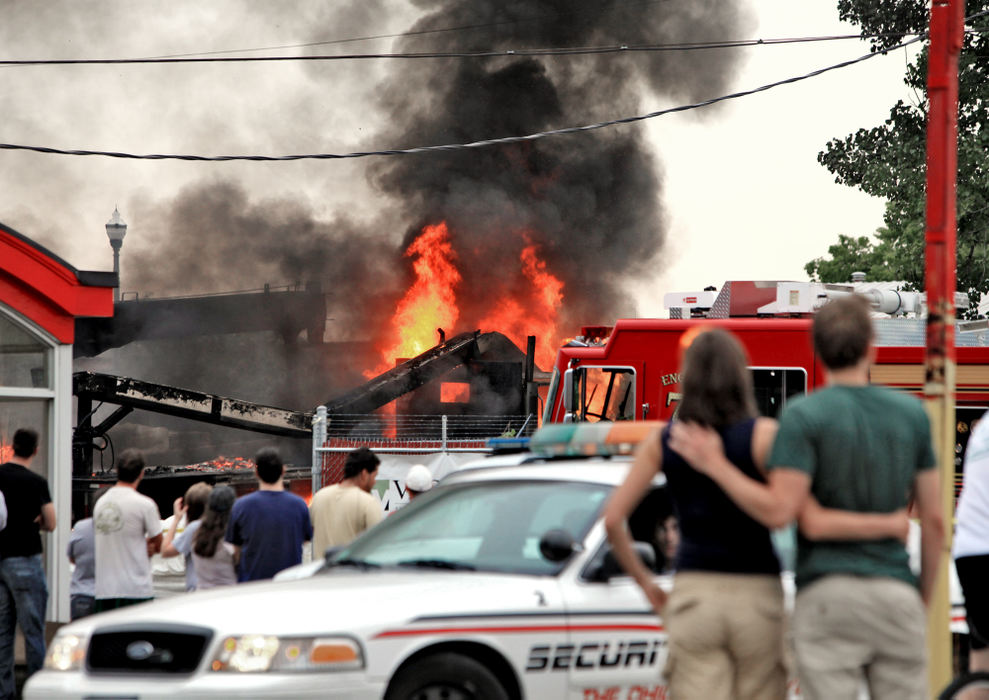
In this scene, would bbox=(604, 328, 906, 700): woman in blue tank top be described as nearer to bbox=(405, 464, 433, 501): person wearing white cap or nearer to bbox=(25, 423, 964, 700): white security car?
bbox=(25, 423, 964, 700): white security car

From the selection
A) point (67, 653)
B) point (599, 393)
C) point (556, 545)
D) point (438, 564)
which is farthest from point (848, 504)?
point (599, 393)

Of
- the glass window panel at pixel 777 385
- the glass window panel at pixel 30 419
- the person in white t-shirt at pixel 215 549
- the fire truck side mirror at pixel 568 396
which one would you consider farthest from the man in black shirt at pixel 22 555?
the glass window panel at pixel 777 385

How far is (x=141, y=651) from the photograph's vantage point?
17.0 feet

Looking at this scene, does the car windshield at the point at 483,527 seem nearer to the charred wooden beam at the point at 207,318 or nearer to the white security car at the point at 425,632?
the white security car at the point at 425,632

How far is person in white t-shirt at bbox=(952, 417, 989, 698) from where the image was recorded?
202 inches

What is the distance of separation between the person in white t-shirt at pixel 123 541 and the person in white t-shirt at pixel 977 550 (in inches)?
190

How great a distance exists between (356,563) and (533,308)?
30421 mm

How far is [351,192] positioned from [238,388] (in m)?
6.55

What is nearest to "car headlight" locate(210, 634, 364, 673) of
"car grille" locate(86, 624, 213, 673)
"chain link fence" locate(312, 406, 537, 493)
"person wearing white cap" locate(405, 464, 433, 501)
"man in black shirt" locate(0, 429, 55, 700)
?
A: "car grille" locate(86, 624, 213, 673)

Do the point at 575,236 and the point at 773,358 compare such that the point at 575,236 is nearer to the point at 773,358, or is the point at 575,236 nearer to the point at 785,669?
the point at 773,358

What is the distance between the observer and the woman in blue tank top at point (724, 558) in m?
3.72

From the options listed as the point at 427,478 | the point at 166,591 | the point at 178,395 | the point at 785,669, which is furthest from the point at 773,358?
Result: the point at 178,395

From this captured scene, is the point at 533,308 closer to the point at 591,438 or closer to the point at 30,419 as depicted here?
the point at 30,419

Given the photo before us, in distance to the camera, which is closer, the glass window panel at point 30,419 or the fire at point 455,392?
the glass window panel at point 30,419
